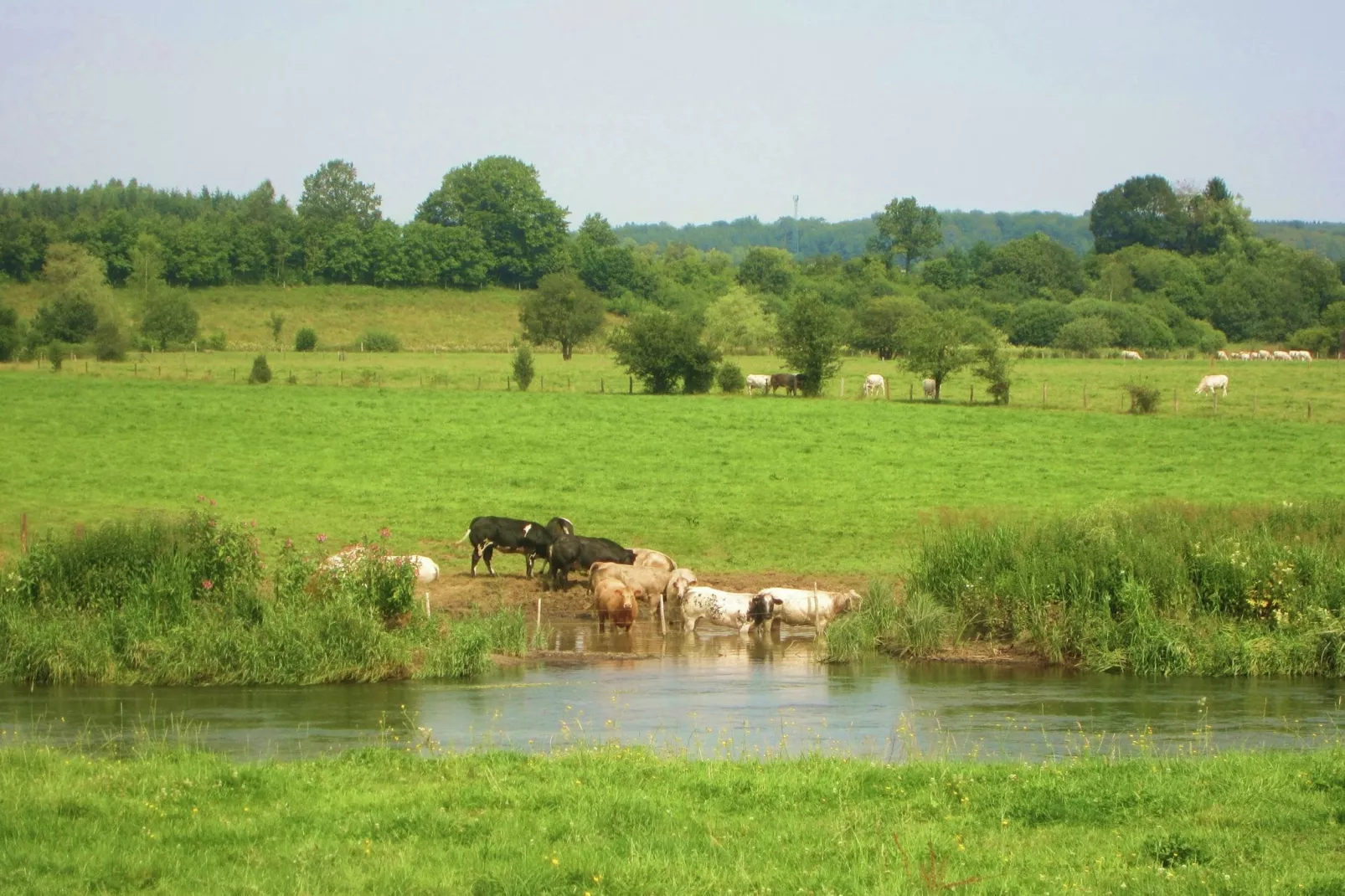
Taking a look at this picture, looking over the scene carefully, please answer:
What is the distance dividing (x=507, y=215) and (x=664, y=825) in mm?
138046

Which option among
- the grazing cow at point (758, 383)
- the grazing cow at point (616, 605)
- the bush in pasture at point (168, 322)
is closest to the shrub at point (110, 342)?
the bush in pasture at point (168, 322)

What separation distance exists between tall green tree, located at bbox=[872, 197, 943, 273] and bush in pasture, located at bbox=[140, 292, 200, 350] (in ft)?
332

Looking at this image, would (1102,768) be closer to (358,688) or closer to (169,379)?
(358,688)

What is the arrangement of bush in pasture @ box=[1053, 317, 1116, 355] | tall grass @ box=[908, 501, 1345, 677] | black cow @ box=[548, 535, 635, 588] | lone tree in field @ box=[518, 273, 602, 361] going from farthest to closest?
bush in pasture @ box=[1053, 317, 1116, 355]
lone tree in field @ box=[518, 273, 602, 361]
black cow @ box=[548, 535, 635, 588]
tall grass @ box=[908, 501, 1345, 677]

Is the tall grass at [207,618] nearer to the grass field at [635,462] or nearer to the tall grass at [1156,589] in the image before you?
the grass field at [635,462]

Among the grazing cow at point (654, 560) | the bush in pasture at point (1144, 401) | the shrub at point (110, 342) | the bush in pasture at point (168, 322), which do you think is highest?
the bush in pasture at point (168, 322)

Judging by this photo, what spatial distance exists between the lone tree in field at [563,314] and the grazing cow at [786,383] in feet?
74.2

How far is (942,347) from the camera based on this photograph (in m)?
52.8

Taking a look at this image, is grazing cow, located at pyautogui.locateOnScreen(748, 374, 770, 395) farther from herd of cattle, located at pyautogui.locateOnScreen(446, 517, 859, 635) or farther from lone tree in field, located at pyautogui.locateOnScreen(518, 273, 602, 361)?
herd of cattle, located at pyautogui.locateOnScreen(446, 517, 859, 635)

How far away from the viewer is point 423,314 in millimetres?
116688

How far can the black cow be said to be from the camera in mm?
22891

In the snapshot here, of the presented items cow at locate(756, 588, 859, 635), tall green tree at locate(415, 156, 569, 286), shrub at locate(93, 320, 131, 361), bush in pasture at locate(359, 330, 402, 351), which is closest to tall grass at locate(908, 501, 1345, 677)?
cow at locate(756, 588, 859, 635)

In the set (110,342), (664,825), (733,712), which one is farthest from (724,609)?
(110,342)

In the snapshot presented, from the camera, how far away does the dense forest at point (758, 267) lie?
102938mm
